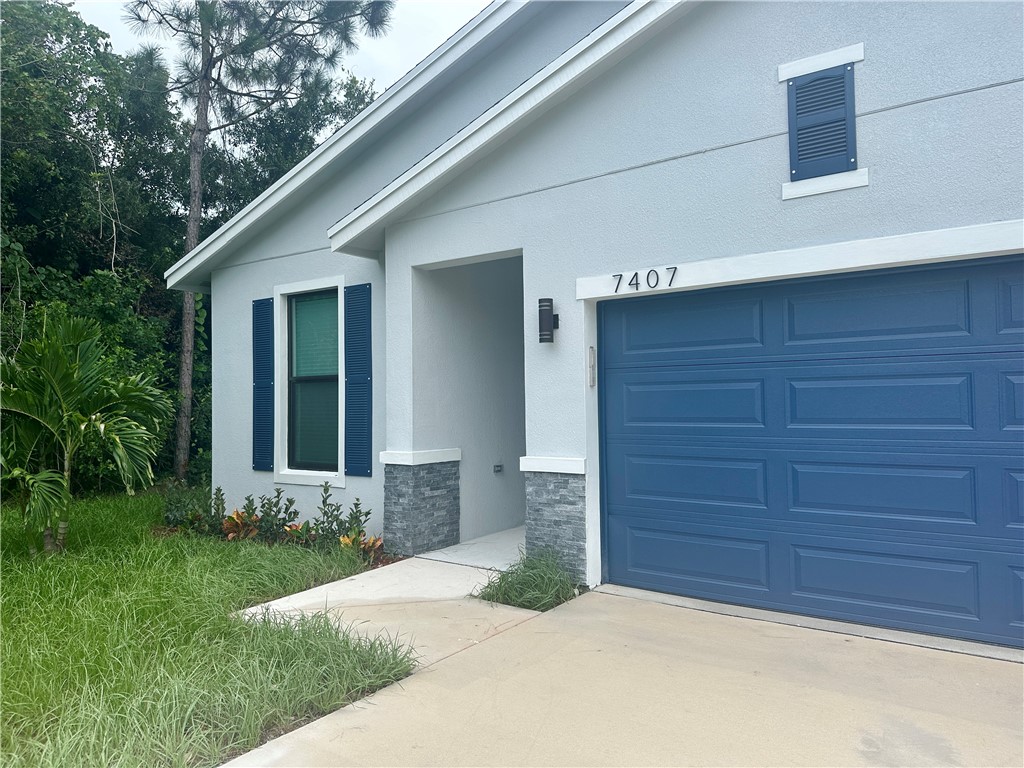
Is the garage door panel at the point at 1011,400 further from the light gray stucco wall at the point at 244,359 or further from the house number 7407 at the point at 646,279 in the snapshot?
the light gray stucco wall at the point at 244,359

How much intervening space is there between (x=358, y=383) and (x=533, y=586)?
324cm

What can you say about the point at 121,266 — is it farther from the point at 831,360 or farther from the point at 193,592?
the point at 831,360

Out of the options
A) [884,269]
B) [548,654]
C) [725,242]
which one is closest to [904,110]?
[884,269]

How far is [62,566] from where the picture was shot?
5984 millimetres

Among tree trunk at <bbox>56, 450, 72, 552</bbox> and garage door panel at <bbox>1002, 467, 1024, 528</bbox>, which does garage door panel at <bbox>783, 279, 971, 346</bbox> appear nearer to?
garage door panel at <bbox>1002, 467, 1024, 528</bbox>

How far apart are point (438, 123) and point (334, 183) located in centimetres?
138

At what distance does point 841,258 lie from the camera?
4.48 meters

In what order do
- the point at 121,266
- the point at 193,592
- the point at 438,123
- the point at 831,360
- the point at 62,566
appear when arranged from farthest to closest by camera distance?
the point at 121,266, the point at 438,123, the point at 62,566, the point at 193,592, the point at 831,360

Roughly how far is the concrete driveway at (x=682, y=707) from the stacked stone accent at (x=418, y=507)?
2302 millimetres

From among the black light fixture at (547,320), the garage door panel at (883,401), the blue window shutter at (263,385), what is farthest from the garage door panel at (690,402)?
the blue window shutter at (263,385)

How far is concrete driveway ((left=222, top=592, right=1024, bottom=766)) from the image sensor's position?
3.04 metres

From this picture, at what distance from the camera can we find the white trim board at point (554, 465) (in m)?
5.45

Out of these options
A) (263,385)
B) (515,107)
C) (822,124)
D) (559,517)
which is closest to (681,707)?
(559,517)

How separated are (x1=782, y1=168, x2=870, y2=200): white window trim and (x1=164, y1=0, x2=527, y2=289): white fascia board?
3.95m
